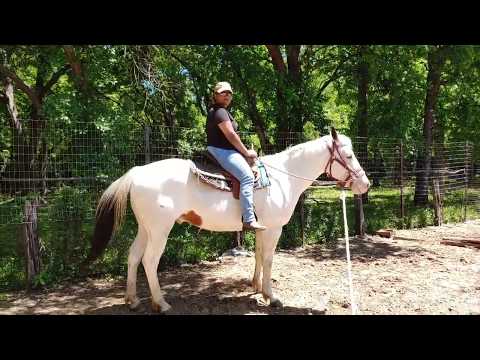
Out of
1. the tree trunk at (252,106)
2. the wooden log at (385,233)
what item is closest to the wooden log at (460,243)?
the wooden log at (385,233)

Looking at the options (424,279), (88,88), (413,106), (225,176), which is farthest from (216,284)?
(413,106)

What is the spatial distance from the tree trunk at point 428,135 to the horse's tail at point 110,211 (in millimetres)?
8589

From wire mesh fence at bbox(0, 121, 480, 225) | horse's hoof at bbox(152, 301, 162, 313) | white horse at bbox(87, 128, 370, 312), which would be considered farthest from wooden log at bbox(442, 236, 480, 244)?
horse's hoof at bbox(152, 301, 162, 313)

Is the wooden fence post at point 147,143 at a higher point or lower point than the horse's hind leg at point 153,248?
higher

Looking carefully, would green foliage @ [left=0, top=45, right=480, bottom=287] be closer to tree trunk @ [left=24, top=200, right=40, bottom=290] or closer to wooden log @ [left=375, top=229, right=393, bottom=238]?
tree trunk @ [left=24, top=200, right=40, bottom=290]

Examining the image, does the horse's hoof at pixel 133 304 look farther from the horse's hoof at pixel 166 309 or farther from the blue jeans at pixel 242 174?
the blue jeans at pixel 242 174

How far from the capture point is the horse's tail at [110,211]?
5055 mm

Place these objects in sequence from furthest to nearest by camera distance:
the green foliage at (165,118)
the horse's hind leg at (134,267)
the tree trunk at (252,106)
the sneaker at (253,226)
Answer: the tree trunk at (252,106), the green foliage at (165,118), the horse's hind leg at (134,267), the sneaker at (253,226)

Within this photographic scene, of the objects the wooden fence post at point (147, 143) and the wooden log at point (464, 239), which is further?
the wooden log at point (464, 239)

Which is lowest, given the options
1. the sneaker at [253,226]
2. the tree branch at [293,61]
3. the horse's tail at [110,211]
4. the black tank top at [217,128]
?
the sneaker at [253,226]

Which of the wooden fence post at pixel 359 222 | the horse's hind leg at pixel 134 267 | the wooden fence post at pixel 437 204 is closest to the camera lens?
the horse's hind leg at pixel 134 267

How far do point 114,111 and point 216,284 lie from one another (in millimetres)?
3525

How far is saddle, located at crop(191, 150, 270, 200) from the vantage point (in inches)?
200

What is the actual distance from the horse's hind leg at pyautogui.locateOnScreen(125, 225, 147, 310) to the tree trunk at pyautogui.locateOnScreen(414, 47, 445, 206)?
8.62 m
